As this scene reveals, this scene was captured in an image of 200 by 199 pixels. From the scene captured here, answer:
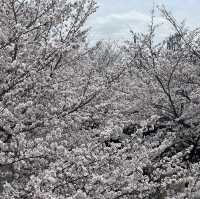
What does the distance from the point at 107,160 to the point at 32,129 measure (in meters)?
1.41

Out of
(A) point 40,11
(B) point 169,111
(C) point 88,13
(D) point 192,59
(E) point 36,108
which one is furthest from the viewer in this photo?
(D) point 192,59

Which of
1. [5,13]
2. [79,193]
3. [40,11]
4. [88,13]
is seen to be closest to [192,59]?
[88,13]

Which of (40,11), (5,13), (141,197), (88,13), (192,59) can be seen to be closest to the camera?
(141,197)

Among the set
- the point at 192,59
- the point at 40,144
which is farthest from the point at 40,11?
the point at 192,59

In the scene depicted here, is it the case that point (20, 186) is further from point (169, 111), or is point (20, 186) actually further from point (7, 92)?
point (169, 111)

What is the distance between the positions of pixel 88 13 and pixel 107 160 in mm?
6812

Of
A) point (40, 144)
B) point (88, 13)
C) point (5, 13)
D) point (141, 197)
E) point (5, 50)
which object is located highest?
point (88, 13)

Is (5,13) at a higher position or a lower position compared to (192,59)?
lower

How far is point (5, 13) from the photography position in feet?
24.3

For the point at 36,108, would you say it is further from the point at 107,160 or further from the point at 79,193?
the point at 79,193

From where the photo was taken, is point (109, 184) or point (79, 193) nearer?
point (79, 193)

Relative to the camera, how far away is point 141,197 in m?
6.02

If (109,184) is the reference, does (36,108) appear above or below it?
above

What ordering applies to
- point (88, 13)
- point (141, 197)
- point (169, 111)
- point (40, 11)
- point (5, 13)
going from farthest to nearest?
point (169, 111) < point (88, 13) < point (40, 11) < point (5, 13) < point (141, 197)
